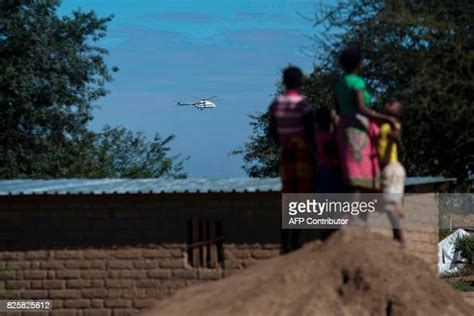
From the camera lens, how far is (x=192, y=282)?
544 inches

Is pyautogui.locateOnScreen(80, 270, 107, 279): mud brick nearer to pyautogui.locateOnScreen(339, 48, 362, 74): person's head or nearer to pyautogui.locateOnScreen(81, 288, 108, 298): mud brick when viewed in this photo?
pyautogui.locateOnScreen(81, 288, 108, 298): mud brick

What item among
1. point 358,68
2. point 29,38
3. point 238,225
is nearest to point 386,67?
point 238,225

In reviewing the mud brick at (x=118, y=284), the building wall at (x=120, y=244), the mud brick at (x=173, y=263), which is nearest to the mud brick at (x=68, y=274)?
the building wall at (x=120, y=244)

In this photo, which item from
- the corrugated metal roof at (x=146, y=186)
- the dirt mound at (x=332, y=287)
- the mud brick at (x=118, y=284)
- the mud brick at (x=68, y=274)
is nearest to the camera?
the dirt mound at (x=332, y=287)

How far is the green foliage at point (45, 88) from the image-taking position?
2595 cm

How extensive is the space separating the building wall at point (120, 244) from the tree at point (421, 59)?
2.08 m

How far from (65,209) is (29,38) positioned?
1267cm

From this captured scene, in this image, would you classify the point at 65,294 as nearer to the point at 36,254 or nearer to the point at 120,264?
the point at 36,254

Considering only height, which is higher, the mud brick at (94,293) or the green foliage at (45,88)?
the green foliage at (45,88)

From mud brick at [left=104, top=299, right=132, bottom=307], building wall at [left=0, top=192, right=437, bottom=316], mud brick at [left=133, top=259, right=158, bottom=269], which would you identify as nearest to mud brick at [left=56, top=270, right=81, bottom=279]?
building wall at [left=0, top=192, right=437, bottom=316]

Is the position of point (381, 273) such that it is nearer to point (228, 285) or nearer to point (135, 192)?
point (228, 285)

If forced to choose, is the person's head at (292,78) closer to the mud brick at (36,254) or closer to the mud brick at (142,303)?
the mud brick at (142,303)

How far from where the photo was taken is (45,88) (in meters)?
26.4

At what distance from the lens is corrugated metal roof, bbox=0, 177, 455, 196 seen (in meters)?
13.6
